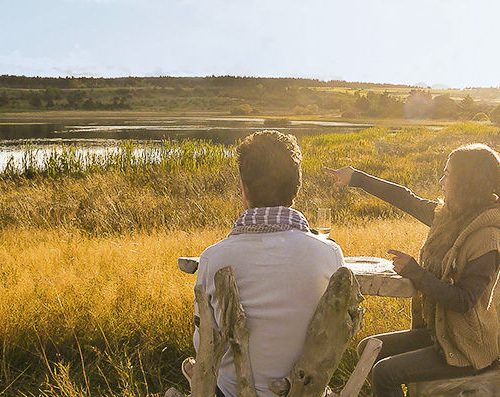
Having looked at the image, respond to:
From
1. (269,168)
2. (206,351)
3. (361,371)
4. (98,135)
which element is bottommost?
(98,135)

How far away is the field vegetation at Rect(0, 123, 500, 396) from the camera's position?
468cm

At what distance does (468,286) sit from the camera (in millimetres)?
2758

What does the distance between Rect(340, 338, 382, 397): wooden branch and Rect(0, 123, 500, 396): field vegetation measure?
1.54 m

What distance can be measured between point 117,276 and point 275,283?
379 centimetres

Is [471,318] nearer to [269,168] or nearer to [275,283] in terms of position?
[275,283]

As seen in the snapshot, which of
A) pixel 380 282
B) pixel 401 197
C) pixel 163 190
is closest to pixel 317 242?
pixel 380 282

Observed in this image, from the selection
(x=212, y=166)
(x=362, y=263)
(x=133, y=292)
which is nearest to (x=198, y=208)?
(x=212, y=166)

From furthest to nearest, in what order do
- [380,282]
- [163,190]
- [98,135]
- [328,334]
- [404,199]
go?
[98,135]
[163,190]
[404,199]
[380,282]
[328,334]

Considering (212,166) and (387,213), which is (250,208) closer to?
(387,213)

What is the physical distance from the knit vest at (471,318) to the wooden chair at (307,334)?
0.79m

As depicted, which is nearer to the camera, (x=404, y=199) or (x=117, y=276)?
(x=404, y=199)

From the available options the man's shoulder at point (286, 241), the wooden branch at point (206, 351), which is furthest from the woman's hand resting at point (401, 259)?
the wooden branch at point (206, 351)

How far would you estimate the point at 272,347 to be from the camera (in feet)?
7.65

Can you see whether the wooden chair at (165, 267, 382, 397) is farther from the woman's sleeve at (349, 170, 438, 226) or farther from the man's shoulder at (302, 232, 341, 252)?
the woman's sleeve at (349, 170, 438, 226)
